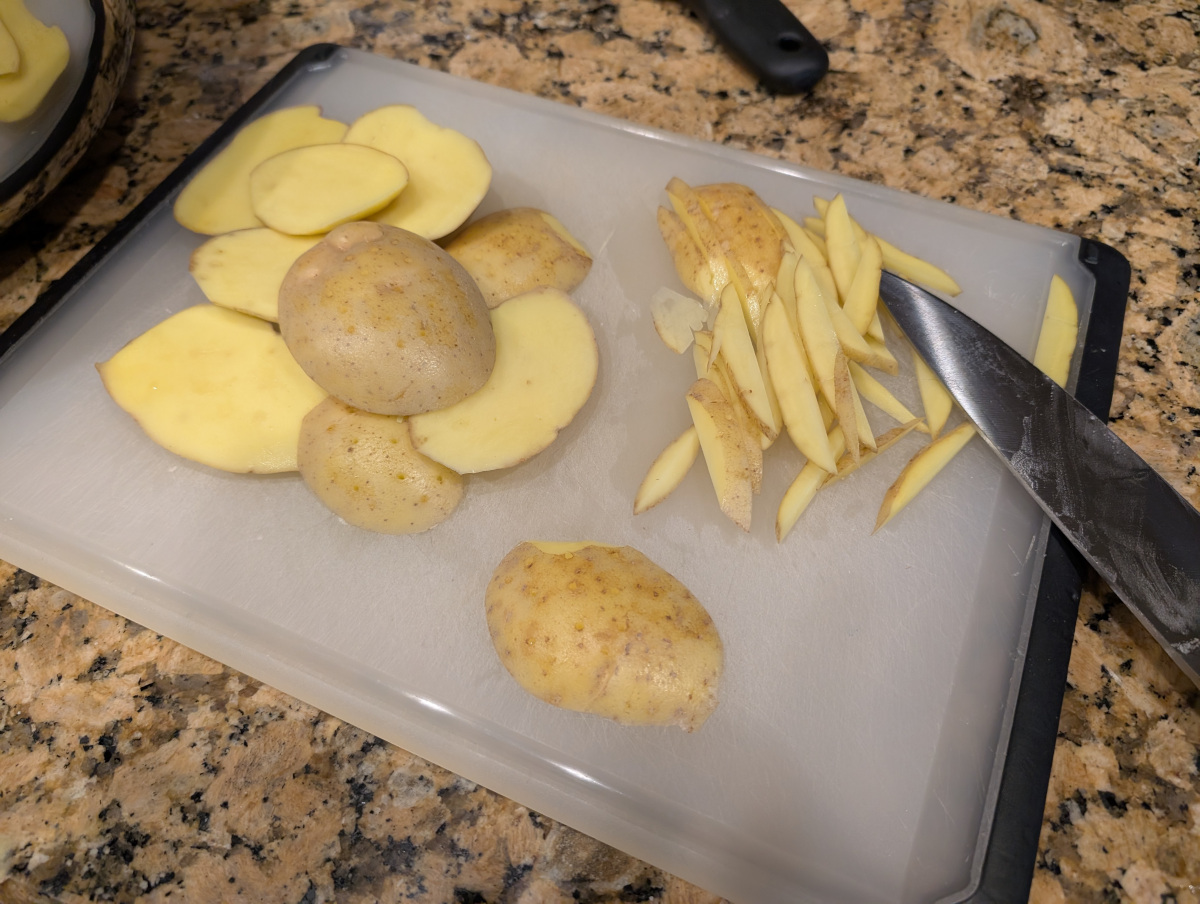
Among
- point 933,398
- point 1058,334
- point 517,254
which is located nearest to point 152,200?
point 517,254

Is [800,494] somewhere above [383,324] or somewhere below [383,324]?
below

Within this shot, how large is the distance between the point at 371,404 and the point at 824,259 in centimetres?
70

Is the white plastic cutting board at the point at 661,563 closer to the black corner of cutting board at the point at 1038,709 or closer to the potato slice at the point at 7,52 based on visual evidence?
the black corner of cutting board at the point at 1038,709

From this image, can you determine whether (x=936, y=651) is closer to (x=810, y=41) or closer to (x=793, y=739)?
(x=793, y=739)

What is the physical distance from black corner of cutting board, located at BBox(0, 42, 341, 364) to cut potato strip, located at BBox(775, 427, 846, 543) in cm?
113

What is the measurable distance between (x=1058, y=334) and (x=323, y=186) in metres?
1.11

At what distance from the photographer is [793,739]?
0.96 m

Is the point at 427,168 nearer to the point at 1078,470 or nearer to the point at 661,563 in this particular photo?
the point at 661,563

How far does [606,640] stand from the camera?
879 millimetres

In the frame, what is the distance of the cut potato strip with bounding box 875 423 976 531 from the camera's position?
41.4 inches

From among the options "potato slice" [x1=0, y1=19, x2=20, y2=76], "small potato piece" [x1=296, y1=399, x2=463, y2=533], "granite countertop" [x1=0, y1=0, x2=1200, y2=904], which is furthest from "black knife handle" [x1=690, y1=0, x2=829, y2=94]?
"potato slice" [x1=0, y1=19, x2=20, y2=76]

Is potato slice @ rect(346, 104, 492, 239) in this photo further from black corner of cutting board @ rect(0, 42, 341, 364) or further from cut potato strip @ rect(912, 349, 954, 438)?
cut potato strip @ rect(912, 349, 954, 438)

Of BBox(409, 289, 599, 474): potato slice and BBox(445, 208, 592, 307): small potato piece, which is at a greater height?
BBox(445, 208, 592, 307): small potato piece

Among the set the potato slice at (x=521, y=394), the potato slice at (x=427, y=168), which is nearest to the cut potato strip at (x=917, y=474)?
the potato slice at (x=521, y=394)
